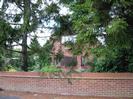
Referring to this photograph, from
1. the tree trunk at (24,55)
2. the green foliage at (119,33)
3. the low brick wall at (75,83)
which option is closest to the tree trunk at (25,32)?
the tree trunk at (24,55)

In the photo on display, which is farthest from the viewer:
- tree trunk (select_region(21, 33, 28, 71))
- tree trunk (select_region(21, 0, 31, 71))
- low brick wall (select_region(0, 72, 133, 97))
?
tree trunk (select_region(21, 33, 28, 71))

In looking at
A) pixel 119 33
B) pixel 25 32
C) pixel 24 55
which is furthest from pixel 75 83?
pixel 119 33

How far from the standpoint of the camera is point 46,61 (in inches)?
840

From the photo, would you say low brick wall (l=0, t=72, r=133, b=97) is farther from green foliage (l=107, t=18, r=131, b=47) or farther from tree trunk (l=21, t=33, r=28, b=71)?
green foliage (l=107, t=18, r=131, b=47)

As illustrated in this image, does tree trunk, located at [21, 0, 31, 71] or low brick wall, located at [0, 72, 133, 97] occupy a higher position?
tree trunk, located at [21, 0, 31, 71]

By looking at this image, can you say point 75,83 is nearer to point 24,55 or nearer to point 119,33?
point 24,55

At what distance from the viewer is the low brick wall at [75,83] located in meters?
16.3

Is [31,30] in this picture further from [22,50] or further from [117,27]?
[117,27]

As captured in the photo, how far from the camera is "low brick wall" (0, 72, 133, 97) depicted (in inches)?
640

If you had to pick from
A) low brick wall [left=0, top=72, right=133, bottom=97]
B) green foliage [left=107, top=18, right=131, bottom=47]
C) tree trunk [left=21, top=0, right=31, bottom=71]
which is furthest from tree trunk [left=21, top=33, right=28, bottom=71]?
green foliage [left=107, top=18, right=131, bottom=47]

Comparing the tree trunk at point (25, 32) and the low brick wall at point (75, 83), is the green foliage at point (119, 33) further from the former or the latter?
the tree trunk at point (25, 32)

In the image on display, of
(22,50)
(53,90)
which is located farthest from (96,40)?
(22,50)

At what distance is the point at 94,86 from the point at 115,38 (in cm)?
502

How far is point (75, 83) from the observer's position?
1730 centimetres
